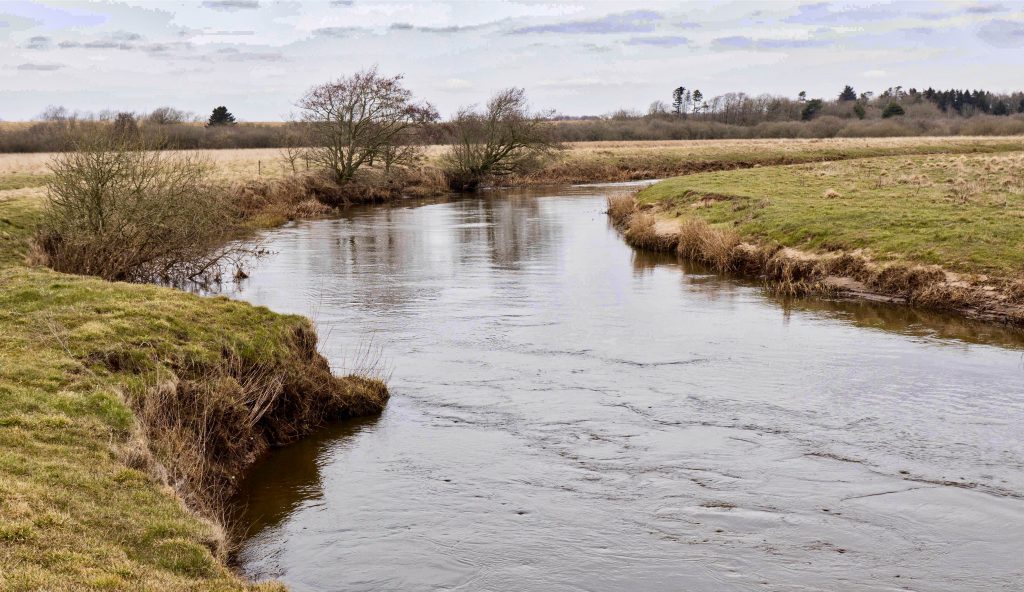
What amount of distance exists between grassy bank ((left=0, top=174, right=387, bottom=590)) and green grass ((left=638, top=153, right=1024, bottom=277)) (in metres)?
15.7

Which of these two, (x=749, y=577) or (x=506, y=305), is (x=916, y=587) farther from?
(x=506, y=305)

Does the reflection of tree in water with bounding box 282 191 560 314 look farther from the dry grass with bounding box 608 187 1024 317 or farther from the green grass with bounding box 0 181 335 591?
the green grass with bounding box 0 181 335 591

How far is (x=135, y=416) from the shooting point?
10.2 m

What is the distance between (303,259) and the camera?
101 feet

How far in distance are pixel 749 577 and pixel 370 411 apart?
7099 mm

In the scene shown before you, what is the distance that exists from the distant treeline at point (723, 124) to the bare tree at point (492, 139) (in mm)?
2027

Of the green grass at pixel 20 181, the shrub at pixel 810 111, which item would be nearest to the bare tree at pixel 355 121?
the green grass at pixel 20 181

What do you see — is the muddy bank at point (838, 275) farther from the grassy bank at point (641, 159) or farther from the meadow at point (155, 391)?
the grassy bank at point (641, 159)

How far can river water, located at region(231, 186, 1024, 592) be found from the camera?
9.42m

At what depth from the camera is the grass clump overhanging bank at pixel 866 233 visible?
2136 centimetres

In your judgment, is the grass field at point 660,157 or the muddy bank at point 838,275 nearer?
the muddy bank at point 838,275

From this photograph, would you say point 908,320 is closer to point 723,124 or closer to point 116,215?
point 116,215

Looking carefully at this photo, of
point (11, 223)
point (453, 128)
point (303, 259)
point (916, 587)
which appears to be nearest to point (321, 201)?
point (453, 128)

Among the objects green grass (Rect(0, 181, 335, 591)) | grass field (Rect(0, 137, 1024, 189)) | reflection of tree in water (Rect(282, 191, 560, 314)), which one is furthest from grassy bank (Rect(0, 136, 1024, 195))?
green grass (Rect(0, 181, 335, 591))
